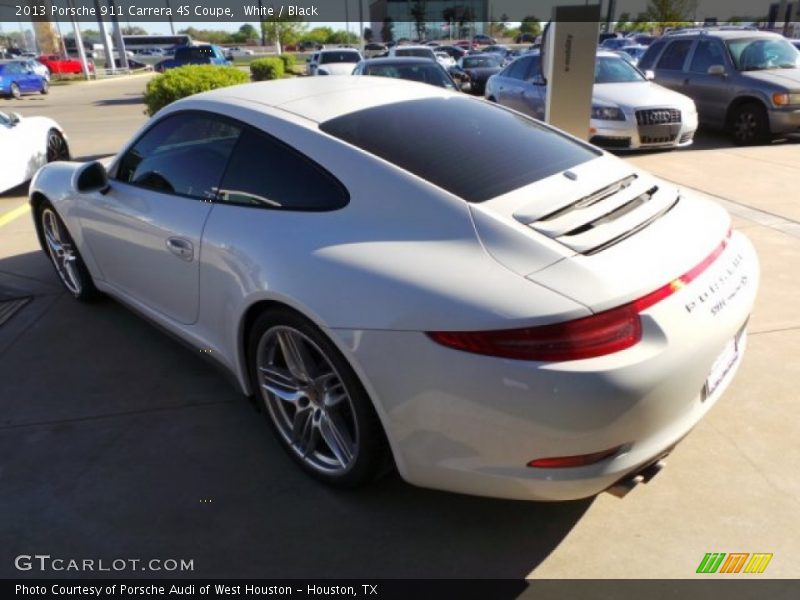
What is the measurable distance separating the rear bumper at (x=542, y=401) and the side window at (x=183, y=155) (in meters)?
1.26

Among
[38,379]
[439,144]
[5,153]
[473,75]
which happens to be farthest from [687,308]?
[473,75]

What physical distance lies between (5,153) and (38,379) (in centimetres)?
563

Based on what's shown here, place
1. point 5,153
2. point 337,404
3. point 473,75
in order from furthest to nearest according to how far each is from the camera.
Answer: point 473,75 < point 5,153 < point 337,404

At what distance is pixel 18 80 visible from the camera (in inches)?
990

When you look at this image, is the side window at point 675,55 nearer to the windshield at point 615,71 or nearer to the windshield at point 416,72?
the windshield at point 615,71

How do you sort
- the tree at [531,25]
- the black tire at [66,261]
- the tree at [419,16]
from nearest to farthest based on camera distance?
the black tire at [66,261] → the tree at [419,16] → the tree at [531,25]

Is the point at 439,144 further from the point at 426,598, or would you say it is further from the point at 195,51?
the point at 195,51

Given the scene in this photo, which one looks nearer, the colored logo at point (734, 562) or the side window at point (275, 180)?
the colored logo at point (734, 562)

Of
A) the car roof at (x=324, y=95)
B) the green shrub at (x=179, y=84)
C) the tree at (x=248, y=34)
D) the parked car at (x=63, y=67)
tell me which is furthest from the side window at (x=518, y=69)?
the tree at (x=248, y=34)

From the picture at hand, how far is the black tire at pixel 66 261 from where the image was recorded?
4270 millimetres

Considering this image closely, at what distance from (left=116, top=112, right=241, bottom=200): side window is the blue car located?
86.2 feet

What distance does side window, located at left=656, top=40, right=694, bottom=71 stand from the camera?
1111 cm

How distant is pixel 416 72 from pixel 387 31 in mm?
61234

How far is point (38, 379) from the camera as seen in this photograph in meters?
3.56
